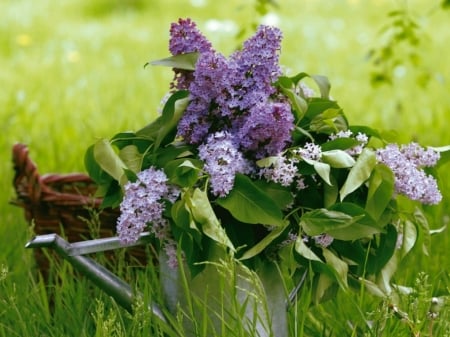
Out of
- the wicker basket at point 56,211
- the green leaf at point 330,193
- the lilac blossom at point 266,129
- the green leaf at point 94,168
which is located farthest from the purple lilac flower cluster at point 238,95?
the wicker basket at point 56,211

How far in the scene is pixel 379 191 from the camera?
160cm

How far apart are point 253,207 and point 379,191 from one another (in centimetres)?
23

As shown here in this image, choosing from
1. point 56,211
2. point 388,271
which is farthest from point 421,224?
point 56,211

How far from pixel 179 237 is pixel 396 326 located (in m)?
0.48

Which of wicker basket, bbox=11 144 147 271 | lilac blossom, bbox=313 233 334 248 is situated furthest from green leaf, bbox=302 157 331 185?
wicker basket, bbox=11 144 147 271

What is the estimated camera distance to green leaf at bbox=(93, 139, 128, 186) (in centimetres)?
166

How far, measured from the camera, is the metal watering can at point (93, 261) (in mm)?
1597

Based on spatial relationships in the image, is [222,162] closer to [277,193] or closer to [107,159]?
[277,193]

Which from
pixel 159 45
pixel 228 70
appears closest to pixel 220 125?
pixel 228 70

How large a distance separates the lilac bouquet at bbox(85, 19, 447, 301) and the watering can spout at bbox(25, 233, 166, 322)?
75 millimetres

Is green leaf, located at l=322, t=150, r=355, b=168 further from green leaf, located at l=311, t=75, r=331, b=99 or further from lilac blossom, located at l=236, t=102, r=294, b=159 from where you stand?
green leaf, located at l=311, t=75, r=331, b=99

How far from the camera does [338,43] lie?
583 cm

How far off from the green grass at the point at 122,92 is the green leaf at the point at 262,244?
148 millimetres

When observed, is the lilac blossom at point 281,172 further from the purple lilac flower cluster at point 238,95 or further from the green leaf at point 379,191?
the green leaf at point 379,191
